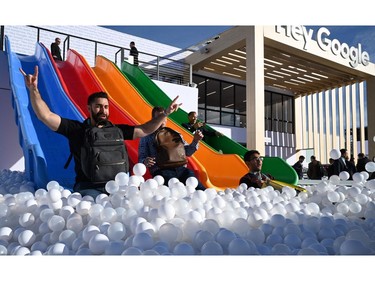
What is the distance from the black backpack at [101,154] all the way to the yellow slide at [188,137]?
1.19m

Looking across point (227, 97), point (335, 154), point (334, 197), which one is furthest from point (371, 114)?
point (334, 197)

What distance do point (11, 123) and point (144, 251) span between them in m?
4.85

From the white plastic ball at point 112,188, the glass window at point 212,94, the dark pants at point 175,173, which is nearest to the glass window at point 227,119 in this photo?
the glass window at point 212,94

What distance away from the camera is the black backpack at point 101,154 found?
2057 mm

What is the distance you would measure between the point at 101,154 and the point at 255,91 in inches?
226

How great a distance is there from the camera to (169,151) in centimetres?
265

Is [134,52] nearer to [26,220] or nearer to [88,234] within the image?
[26,220]

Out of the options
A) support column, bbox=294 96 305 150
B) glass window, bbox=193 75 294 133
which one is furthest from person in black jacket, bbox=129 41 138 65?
support column, bbox=294 96 305 150

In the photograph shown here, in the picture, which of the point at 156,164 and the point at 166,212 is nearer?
the point at 166,212

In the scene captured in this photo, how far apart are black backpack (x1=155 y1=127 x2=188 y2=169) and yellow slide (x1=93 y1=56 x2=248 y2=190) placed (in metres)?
0.56

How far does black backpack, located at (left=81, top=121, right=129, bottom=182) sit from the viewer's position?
2.06 m
